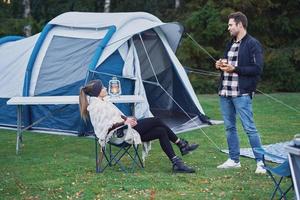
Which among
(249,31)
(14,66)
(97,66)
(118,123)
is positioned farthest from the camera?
(249,31)

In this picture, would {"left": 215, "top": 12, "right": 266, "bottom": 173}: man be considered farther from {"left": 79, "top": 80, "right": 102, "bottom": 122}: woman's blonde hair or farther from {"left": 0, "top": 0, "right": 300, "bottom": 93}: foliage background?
{"left": 0, "top": 0, "right": 300, "bottom": 93}: foliage background

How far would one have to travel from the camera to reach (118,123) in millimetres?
5961

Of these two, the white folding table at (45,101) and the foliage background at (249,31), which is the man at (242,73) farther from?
the foliage background at (249,31)

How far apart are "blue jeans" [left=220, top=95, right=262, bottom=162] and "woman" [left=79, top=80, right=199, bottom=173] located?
0.46 metres

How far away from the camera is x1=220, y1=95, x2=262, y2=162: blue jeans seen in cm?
591

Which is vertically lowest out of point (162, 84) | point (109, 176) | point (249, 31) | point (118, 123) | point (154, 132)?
point (109, 176)

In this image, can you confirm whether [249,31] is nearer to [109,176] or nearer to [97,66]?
[97,66]

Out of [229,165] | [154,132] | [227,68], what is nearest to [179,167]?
[154,132]

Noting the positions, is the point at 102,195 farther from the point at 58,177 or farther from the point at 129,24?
the point at 129,24

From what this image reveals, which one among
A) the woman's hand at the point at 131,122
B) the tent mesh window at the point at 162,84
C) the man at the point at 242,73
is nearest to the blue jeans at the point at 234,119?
the man at the point at 242,73

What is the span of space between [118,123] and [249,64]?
146 centimetres

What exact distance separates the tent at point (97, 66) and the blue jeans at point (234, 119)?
2434 millimetres

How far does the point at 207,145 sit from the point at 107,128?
2.11 m

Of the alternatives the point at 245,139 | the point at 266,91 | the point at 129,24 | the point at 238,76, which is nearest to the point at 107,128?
the point at 238,76
